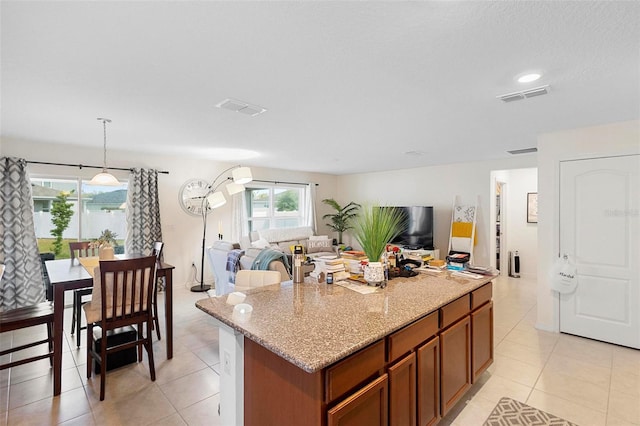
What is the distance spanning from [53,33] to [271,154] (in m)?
3.59

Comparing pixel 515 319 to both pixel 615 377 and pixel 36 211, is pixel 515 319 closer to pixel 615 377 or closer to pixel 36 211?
pixel 615 377

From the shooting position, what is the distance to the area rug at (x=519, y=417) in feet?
6.79

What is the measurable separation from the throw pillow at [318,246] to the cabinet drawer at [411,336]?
502cm

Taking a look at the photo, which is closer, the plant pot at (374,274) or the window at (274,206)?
the plant pot at (374,274)

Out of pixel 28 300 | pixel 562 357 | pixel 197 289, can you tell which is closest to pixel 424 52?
pixel 562 357

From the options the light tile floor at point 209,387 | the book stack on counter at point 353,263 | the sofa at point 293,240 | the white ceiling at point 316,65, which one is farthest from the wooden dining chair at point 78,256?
the book stack on counter at point 353,263

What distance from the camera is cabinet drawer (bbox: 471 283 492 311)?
2.34 meters

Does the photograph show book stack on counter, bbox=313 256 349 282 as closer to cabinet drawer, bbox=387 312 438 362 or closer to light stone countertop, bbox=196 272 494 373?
light stone countertop, bbox=196 272 494 373

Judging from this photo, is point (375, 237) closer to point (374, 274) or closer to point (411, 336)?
point (374, 274)

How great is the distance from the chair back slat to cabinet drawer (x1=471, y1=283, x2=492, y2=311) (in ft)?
8.62

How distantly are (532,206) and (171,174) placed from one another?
7.10 meters

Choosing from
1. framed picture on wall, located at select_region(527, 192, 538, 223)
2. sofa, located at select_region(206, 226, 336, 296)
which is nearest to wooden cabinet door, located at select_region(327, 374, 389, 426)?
sofa, located at select_region(206, 226, 336, 296)

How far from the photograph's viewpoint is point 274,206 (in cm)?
721

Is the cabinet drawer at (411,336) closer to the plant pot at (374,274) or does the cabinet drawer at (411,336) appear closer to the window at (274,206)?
the plant pot at (374,274)
